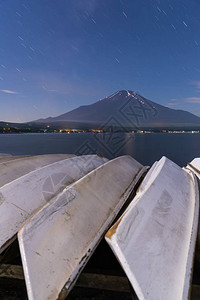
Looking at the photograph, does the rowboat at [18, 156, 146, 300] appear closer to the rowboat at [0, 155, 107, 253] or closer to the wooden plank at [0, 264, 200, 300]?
the rowboat at [0, 155, 107, 253]

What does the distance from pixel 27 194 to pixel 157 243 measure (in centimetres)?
165

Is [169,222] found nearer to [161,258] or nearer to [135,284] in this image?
[161,258]

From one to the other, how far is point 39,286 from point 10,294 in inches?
31.2

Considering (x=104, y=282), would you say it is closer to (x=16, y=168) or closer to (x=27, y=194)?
(x=27, y=194)

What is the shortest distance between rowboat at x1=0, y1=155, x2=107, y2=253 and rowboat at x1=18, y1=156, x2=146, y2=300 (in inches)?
11.5

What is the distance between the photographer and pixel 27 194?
231 centimetres

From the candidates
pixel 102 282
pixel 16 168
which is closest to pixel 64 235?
pixel 102 282

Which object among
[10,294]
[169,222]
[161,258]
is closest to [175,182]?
[169,222]

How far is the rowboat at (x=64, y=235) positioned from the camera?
1386 mm

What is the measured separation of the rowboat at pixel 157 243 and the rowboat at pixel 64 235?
349 millimetres

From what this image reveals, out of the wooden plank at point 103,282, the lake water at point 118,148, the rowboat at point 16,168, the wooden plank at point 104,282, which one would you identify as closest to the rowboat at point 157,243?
the wooden plank at point 103,282

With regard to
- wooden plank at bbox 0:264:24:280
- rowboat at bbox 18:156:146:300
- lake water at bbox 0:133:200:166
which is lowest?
lake water at bbox 0:133:200:166

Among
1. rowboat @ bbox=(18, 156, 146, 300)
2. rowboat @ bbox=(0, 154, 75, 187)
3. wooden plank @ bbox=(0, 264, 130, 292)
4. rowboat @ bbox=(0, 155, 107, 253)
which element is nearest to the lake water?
rowboat @ bbox=(0, 154, 75, 187)

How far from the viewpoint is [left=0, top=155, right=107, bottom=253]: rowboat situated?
1860mm
